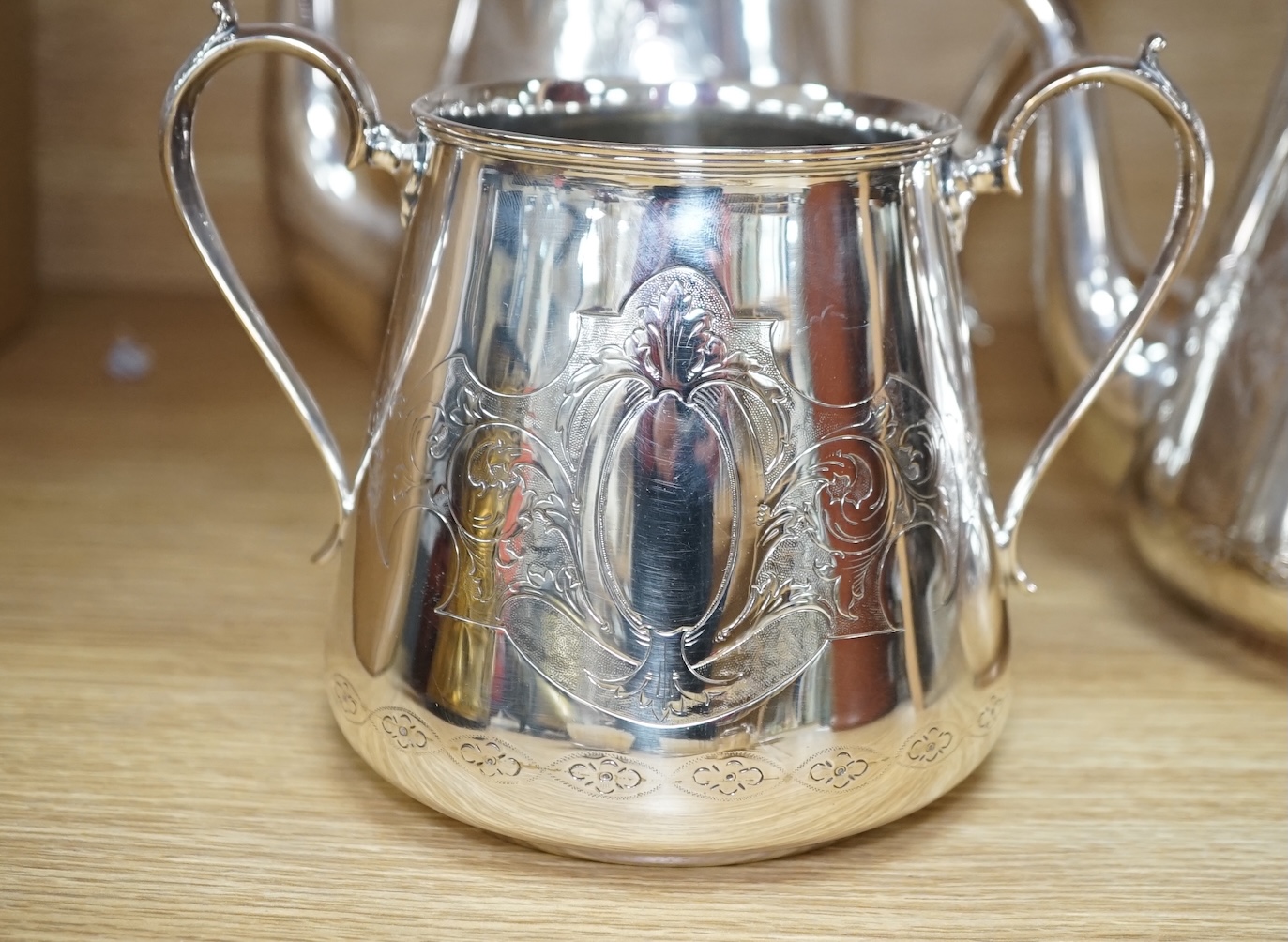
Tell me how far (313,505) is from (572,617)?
30cm

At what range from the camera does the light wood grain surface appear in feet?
1.14

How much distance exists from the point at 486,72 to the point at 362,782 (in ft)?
1.00

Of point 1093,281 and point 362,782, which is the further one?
point 1093,281

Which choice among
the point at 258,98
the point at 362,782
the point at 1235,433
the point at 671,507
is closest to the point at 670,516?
the point at 671,507

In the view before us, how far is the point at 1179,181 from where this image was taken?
38 cm

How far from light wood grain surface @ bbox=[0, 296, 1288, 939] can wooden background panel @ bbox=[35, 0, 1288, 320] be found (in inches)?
8.0

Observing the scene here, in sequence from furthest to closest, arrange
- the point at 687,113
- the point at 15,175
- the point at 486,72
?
the point at 15,175 < the point at 486,72 < the point at 687,113

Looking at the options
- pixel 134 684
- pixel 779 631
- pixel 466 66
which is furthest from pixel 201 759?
pixel 466 66

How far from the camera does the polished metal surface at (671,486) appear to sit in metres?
0.33

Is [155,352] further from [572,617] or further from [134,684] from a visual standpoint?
[572,617]

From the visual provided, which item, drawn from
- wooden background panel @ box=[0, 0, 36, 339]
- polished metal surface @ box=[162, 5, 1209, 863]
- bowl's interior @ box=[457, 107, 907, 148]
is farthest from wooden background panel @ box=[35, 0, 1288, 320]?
polished metal surface @ box=[162, 5, 1209, 863]

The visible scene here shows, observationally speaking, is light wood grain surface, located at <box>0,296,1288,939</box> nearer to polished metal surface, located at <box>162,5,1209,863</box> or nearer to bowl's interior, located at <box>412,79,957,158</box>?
polished metal surface, located at <box>162,5,1209,863</box>

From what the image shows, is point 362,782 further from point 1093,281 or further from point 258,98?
point 258,98

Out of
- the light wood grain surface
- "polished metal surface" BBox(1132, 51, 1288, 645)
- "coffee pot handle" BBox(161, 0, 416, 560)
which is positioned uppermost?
"coffee pot handle" BBox(161, 0, 416, 560)
